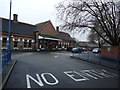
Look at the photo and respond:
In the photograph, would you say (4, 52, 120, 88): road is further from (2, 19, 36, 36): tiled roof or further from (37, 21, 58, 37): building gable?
(37, 21, 58, 37): building gable

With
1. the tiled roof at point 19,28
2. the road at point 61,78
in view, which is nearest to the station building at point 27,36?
the tiled roof at point 19,28

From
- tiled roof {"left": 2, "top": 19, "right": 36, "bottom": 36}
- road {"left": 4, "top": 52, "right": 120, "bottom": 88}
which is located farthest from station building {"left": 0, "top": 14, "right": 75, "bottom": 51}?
road {"left": 4, "top": 52, "right": 120, "bottom": 88}

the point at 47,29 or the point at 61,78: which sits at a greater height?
the point at 47,29

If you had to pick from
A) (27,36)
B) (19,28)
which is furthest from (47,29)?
(19,28)

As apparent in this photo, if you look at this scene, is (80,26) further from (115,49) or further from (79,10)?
(115,49)

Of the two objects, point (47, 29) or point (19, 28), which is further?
point (47, 29)

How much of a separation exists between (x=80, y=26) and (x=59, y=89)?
9.28m

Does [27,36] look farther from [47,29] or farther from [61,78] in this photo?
[61,78]

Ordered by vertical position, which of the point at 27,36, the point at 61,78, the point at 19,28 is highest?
the point at 19,28

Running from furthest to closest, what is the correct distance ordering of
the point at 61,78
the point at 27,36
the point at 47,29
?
the point at 47,29 < the point at 27,36 < the point at 61,78

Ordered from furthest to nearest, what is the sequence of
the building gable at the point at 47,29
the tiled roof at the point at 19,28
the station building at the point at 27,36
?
the building gable at the point at 47,29 → the tiled roof at the point at 19,28 → the station building at the point at 27,36

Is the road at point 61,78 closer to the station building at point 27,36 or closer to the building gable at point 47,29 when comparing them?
the station building at point 27,36

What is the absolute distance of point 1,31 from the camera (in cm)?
2069

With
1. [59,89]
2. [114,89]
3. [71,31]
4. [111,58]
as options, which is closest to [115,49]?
[111,58]
